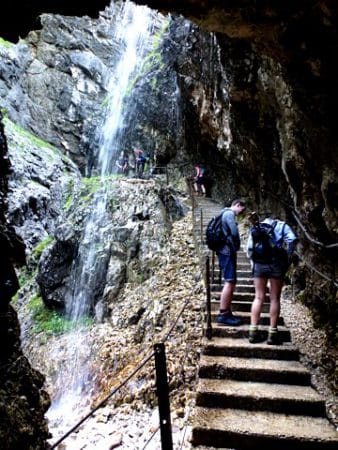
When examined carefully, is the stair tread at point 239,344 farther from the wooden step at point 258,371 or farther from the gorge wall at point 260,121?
the gorge wall at point 260,121

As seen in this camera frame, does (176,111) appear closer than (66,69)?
Yes

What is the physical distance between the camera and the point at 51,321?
12.7m

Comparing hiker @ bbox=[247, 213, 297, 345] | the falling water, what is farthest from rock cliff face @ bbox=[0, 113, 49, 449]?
hiker @ bbox=[247, 213, 297, 345]

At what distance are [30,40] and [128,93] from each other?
11.2m

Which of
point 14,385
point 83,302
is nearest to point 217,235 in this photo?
point 14,385

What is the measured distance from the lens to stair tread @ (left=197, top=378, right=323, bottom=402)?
416 cm

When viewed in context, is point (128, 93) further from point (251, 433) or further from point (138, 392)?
point (251, 433)

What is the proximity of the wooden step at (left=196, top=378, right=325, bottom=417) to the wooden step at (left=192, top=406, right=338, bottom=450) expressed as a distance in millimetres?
85

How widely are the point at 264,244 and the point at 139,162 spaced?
16743mm

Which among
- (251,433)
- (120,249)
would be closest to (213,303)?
(251,433)

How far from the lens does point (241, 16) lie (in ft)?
11.3

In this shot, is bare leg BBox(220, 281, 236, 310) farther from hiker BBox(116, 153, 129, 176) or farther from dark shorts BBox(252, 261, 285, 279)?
hiker BBox(116, 153, 129, 176)

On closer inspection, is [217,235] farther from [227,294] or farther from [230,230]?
[227,294]

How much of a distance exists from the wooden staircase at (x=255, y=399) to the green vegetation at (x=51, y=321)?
7383 millimetres
